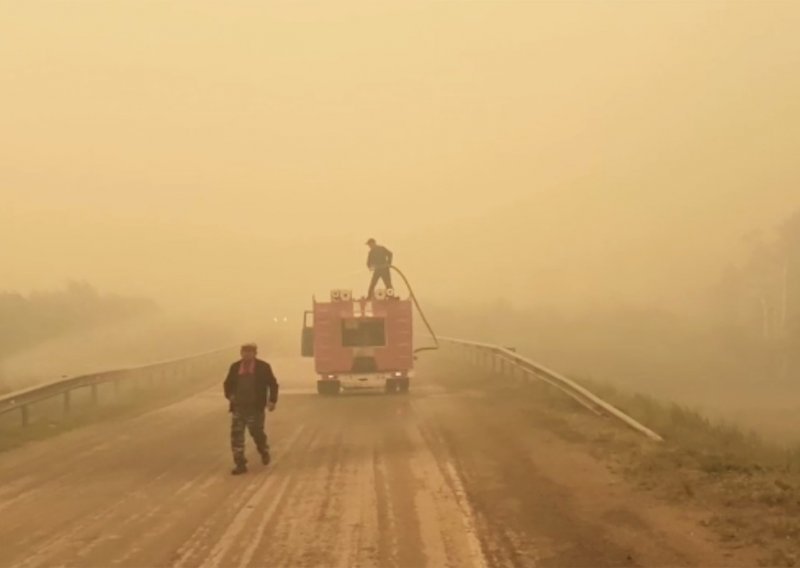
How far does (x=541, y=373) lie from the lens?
24234mm

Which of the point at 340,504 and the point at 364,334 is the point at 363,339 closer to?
the point at 364,334

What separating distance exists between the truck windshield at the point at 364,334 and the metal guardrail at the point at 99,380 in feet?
18.8

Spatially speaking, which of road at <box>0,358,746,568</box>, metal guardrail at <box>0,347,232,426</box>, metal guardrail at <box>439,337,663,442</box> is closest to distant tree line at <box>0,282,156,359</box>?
metal guardrail at <box>0,347,232,426</box>

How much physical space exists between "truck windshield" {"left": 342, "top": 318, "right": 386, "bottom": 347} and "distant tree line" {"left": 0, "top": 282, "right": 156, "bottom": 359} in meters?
28.3

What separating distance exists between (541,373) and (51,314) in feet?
167

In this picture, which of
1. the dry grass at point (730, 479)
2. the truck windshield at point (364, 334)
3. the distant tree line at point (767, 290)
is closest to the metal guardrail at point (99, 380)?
the truck windshield at point (364, 334)

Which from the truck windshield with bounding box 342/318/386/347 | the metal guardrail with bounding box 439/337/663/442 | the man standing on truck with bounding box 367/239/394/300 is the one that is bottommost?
the metal guardrail with bounding box 439/337/663/442

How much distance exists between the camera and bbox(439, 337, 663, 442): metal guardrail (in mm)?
17219

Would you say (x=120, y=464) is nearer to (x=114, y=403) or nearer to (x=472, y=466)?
(x=472, y=466)

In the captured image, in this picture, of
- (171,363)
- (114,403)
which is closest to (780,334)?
(171,363)

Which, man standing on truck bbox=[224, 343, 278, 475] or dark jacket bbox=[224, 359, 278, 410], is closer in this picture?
man standing on truck bbox=[224, 343, 278, 475]

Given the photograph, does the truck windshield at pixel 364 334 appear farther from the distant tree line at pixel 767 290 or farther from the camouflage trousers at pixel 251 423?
the distant tree line at pixel 767 290

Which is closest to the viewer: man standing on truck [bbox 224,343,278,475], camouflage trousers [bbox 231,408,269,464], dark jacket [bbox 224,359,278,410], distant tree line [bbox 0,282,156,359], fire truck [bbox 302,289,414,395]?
camouflage trousers [bbox 231,408,269,464]

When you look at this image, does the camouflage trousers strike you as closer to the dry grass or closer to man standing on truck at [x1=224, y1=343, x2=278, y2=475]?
man standing on truck at [x1=224, y1=343, x2=278, y2=475]
